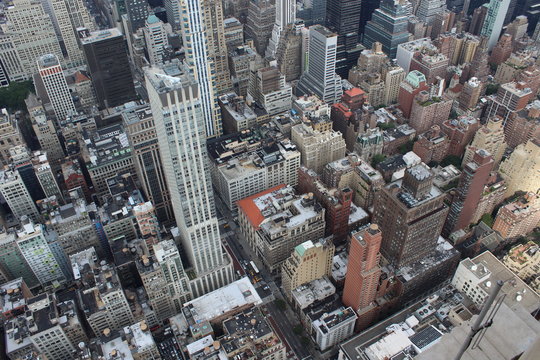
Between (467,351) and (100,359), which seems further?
(100,359)

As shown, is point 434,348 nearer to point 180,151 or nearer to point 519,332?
point 519,332

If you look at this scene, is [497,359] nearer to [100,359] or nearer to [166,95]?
[166,95]

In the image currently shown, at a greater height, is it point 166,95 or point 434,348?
point 434,348

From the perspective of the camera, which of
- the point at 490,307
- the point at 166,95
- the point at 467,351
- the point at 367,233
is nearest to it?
the point at 490,307

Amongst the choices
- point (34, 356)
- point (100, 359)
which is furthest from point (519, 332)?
point (34, 356)

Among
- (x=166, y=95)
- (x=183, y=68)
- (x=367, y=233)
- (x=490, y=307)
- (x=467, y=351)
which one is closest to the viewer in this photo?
(x=490, y=307)

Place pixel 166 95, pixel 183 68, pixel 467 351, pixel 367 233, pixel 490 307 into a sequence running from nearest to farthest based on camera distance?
pixel 490 307
pixel 467 351
pixel 166 95
pixel 183 68
pixel 367 233

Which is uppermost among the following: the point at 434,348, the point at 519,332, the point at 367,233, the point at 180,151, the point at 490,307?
the point at 490,307

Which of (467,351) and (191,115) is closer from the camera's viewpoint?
(467,351)

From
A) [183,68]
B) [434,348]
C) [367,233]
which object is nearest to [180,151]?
[183,68]
